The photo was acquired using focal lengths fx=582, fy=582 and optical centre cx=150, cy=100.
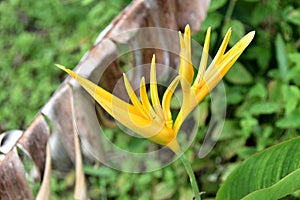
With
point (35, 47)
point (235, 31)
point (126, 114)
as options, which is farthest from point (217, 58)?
point (35, 47)

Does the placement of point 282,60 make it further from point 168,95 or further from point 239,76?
point 168,95

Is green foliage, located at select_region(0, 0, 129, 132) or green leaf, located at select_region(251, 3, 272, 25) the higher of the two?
green foliage, located at select_region(0, 0, 129, 132)

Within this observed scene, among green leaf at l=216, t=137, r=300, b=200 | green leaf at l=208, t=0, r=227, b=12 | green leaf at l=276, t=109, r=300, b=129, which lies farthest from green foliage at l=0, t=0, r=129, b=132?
green leaf at l=216, t=137, r=300, b=200

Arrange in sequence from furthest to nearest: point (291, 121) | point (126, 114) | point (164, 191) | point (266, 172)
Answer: point (164, 191)
point (291, 121)
point (266, 172)
point (126, 114)

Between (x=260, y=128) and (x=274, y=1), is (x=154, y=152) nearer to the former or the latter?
(x=260, y=128)

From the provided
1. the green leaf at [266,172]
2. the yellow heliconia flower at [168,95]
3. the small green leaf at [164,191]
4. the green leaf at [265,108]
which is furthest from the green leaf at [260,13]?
the yellow heliconia flower at [168,95]

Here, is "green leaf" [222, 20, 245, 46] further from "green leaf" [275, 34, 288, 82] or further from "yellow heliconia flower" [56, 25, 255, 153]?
"yellow heliconia flower" [56, 25, 255, 153]

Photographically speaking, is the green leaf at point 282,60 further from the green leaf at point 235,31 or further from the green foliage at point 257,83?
the green leaf at point 235,31
